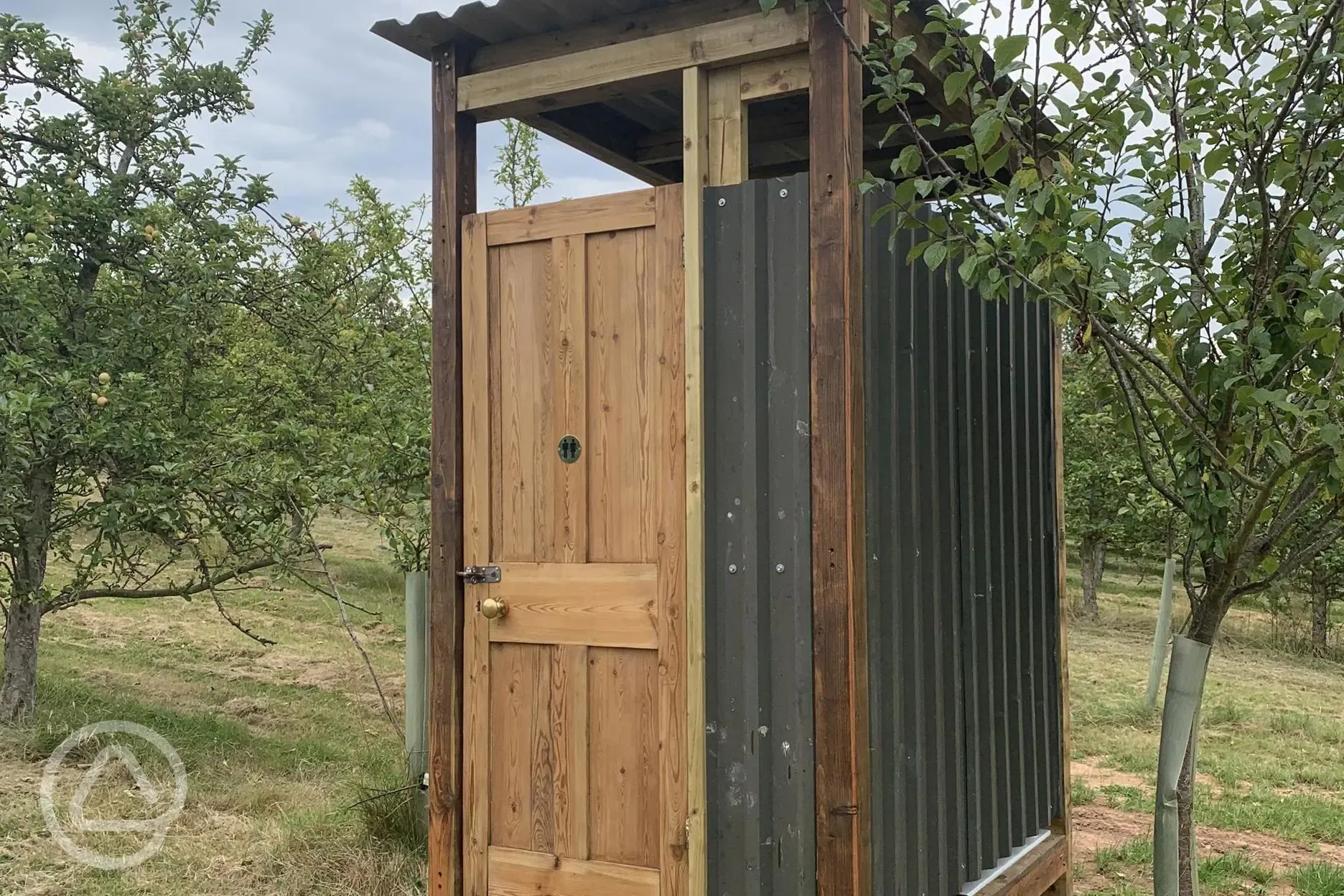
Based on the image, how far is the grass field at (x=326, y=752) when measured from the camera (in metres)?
5.19

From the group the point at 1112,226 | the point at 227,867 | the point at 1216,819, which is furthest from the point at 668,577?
the point at 1216,819

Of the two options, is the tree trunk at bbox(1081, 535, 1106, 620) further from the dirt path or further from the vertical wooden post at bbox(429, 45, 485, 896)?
the vertical wooden post at bbox(429, 45, 485, 896)

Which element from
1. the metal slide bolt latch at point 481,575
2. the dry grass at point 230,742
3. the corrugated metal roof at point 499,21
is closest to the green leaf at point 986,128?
the corrugated metal roof at point 499,21

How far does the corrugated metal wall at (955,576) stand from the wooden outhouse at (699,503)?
0.06ft

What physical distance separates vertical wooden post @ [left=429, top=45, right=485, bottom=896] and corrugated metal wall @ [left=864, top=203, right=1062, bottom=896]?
1394mm

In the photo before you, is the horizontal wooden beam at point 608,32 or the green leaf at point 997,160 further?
the horizontal wooden beam at point 608,32

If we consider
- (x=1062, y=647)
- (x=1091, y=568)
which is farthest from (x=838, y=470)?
(x=1091, y=568)

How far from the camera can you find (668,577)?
11.3 ft

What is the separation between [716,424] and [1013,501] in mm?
1713

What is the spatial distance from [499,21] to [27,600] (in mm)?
5261

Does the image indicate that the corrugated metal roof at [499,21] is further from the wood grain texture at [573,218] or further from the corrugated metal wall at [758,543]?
the corrugated metal wall at [758,543]

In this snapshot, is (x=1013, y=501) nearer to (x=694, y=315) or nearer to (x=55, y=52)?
(x=694, y=315)

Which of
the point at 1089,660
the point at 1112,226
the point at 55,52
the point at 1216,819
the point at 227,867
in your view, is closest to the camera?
the point at 1112,226

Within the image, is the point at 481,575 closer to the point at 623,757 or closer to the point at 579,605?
the point at 579,605
